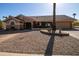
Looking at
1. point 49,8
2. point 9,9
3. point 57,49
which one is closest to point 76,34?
point 49,8

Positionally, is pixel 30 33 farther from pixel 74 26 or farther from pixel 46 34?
pixel 74 26

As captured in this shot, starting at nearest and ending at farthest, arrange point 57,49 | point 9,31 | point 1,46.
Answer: point 57,49 → point 1,46 → point 9,31

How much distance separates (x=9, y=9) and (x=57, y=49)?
2835mm

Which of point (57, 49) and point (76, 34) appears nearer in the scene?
point (57, 49)

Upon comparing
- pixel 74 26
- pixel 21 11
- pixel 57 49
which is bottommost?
pixel 57 49

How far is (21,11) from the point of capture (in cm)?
847

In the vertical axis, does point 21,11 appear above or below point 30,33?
above

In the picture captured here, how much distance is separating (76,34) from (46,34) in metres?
1.45

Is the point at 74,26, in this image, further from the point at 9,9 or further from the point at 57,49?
the point at 9,9

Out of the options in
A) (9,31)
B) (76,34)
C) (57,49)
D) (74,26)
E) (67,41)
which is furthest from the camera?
(9,31)

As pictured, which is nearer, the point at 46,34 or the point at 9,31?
the point at 46,34

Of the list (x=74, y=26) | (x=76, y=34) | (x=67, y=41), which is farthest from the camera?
(x=76, y=34)

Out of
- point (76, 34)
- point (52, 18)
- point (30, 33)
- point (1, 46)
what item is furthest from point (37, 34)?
point (1, 46)

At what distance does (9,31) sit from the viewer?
10453 millimetres
